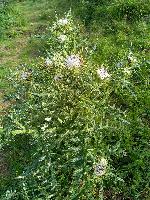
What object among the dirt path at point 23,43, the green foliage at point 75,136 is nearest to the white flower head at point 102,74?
the green foliage at point 75,136

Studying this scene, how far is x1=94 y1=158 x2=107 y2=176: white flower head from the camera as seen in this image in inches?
181

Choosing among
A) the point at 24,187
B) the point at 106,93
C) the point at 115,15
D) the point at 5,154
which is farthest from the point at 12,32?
the point at 24,187

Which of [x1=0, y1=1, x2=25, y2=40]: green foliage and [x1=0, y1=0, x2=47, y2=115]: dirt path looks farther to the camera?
[x1=0, y1=1, x2=25, y2=40]: green foliage

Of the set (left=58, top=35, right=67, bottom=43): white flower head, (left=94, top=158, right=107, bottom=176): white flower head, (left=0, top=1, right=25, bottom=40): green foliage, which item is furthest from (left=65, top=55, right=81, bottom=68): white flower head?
(left=0, top=1, right=25, bottom=40): green foliage

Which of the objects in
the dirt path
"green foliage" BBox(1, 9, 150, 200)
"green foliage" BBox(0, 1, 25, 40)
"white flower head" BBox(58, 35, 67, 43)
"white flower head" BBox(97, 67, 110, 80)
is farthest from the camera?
"green foliage" BBox(0, 1, 25, 40)

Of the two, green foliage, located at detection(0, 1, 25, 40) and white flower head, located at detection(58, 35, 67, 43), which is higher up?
white flower head, located at detection(58, 35, 67, 43)

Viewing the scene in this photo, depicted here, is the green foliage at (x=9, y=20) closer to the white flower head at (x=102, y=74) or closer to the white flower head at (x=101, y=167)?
the white flower head at (x=102, y=74)

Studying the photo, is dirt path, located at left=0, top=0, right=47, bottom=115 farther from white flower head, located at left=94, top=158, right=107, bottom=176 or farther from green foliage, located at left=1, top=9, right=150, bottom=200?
white flower head, located at left=94, top=158, right=107, bottom=176

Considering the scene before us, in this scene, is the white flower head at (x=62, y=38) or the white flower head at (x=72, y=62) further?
the white flower head at (x=62, y=38)

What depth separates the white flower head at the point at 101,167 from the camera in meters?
4.59

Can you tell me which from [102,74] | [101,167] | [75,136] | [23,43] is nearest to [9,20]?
[23,43]

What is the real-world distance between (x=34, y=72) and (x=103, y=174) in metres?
1.39

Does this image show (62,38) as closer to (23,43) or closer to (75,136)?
(75,136)

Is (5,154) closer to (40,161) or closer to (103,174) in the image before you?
(40,161)
